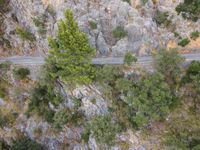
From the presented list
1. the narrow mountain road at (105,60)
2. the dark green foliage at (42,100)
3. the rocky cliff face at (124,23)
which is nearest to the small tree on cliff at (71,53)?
the narrow mountain road at (105,60)

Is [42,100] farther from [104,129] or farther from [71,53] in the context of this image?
[104,129]

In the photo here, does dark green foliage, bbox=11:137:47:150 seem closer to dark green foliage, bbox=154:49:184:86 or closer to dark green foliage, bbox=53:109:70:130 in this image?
dark green foliage, bbox=53:109:70:130

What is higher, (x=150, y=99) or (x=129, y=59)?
(x=129, y=59)

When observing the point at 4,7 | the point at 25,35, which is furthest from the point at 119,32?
the point at 4,7

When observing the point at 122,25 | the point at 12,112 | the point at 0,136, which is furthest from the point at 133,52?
the point at 0,136

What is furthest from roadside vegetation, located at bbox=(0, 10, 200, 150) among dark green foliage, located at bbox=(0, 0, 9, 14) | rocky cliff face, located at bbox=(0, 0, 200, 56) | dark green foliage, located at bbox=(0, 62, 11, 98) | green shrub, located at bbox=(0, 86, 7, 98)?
dark green foliage, located at bbox=(0, 0, 9, 14)

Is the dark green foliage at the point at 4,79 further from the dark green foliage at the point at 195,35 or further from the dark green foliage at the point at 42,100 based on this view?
the dark green foliage at the point at 195,35
